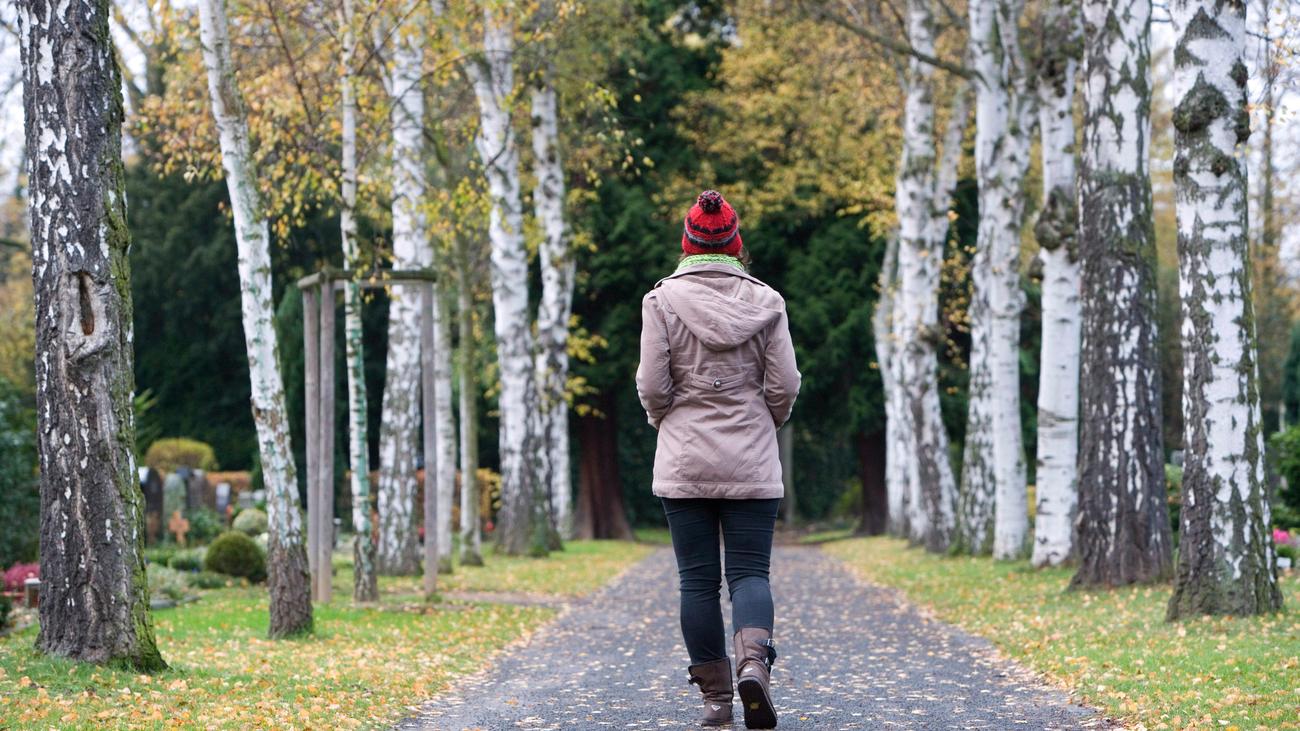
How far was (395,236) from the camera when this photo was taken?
17.4 metres

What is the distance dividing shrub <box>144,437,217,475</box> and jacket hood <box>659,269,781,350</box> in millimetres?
27297

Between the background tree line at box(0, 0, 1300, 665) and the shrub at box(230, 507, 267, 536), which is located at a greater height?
the background tree line at box(0, 0, 1300, 665)

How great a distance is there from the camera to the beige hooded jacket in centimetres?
660

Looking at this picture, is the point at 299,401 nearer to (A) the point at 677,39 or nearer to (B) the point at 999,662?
(A) the point at 677,39

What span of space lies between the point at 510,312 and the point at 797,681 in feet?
49.5

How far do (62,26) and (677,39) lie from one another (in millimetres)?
28665

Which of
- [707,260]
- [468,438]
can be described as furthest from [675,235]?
[707,260]

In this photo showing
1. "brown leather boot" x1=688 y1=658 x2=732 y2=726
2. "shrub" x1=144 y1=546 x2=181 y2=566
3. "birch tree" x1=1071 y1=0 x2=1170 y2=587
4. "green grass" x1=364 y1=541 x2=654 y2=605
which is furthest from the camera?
"shrub" x1=144 y1=546 x2=181 y2=566

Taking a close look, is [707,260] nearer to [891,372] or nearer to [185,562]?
[185,562]

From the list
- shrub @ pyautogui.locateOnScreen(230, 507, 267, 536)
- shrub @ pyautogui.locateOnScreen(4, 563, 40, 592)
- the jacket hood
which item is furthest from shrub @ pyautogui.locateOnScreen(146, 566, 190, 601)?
the jacket hood

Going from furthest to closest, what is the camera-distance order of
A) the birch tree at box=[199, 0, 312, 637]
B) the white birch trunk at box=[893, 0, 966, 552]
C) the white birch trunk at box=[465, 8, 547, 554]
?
the white birch trunk at box=[893, 0, 966, 552] → the white birch trunk at box=[465, 8, 547, 554] → the birch tree at box=[199, 0, 312, 637]

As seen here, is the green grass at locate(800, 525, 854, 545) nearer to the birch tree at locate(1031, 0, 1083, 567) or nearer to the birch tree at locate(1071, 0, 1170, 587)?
the birch tree at locate(1031, 0, 1083, 567)

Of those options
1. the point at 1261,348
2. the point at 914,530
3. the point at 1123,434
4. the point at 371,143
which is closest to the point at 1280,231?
the point at 1261,348

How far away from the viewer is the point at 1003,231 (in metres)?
20.7
